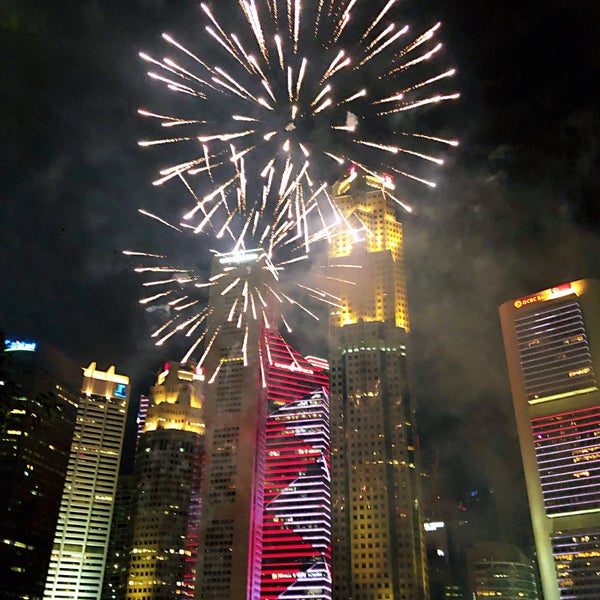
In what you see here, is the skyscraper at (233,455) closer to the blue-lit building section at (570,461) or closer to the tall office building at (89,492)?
the tall office building at (89,492)

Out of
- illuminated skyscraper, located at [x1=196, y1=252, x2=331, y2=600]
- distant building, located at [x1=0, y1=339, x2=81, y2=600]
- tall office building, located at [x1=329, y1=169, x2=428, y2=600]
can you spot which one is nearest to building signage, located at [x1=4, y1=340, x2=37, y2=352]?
distant building, located at [x1=0, y1=339, x2=81, y2=600]

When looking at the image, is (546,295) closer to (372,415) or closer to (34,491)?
(372,415)

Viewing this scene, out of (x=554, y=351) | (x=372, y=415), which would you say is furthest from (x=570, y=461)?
(x=372, y=415)

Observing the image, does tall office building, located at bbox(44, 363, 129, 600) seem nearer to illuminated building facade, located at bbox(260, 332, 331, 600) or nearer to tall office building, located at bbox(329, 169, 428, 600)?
illuminated building facade, located at bbox(260, 332, 331, 600)

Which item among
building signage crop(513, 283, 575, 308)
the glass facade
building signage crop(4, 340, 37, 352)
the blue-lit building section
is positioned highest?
building signage crop(513, 283, 575, 308)

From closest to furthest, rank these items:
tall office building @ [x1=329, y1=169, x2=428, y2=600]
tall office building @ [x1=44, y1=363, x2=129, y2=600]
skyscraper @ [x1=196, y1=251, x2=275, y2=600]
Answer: tall office building @ [x1=329, y1=169, x2=428, y2=600] → skyscraper @ [x1=196, y1=251, x2=275, y2=600] → tall office building @ [x1=44, y1=363, x2=129, y2=600]

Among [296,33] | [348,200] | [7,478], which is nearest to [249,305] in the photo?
[348,200]
